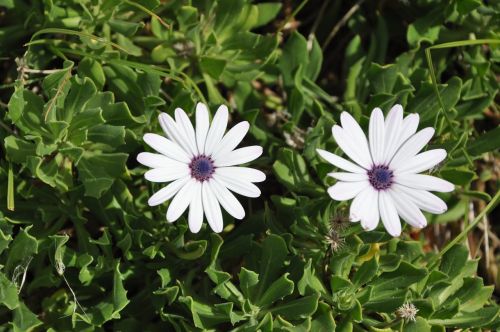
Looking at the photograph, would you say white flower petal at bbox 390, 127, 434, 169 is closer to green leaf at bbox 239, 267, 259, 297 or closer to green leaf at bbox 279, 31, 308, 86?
green leaf at bbox 239, 267, 259, 297

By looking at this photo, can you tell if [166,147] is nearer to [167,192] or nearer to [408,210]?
[167,192]

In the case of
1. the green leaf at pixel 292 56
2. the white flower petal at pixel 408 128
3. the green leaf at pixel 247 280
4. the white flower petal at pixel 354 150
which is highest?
the green leaf at pixel 292 56

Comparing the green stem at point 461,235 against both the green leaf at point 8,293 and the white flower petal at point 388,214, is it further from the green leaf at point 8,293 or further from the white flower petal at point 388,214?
the green leaf at point 8,293

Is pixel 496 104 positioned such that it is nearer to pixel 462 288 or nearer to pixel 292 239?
pixel 462 288

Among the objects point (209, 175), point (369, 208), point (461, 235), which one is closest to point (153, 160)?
point (209, 175)

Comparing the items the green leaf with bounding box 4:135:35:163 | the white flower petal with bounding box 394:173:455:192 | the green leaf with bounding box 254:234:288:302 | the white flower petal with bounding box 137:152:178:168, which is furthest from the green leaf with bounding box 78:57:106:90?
the white flower petal with bounding box 394:173:455:192

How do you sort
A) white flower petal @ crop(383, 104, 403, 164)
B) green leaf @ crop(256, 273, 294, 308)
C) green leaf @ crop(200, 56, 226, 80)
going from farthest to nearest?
green leaf @ crop(200, 56, 226, 80) < green leaf @ crop(256, 273, 294, 308) < white flower petal @ crop(383, 104, 403, 164)

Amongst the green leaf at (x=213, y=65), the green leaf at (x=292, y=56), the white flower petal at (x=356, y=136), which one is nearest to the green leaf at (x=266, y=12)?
the green leaf at (x=292, y=56)
